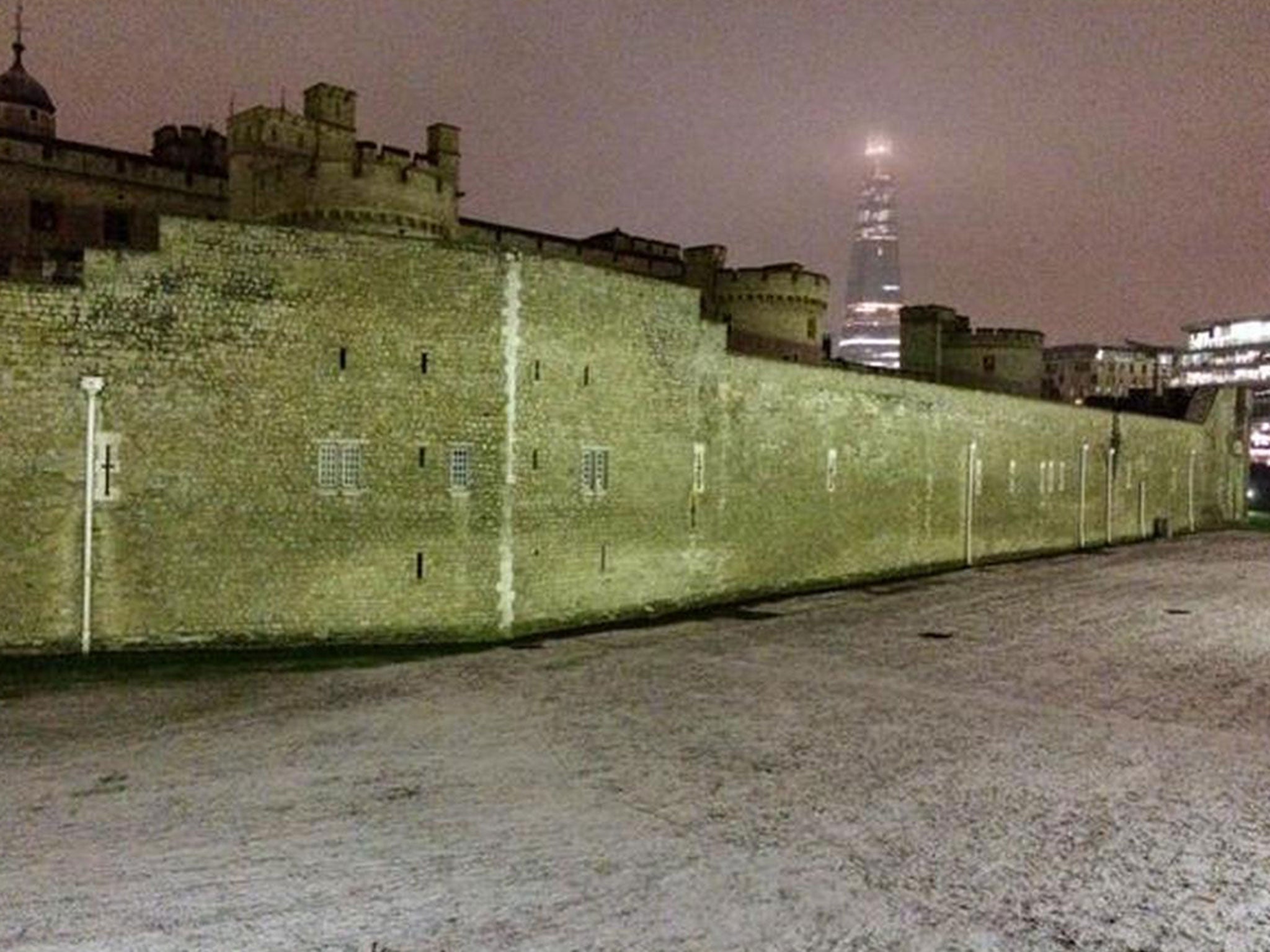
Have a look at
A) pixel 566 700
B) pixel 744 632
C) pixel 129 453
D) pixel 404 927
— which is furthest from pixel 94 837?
pixel 744 632

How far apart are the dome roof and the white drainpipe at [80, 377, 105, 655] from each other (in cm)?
3381

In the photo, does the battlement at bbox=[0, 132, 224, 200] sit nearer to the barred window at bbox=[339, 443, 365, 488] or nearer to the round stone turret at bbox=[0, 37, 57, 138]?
the round stone turret at bbox=[0, 37, 57, 138]

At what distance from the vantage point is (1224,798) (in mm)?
9914

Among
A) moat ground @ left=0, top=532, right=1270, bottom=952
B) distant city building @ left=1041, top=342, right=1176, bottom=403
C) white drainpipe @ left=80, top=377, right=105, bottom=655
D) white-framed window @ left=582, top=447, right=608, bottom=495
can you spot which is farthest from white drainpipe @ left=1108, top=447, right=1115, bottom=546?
distant city building @ left=1041, top=342, right=1176, bottom=403

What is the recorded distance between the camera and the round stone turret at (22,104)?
135ft

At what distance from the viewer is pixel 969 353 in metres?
48.0

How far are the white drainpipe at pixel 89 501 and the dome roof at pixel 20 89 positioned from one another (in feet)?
111

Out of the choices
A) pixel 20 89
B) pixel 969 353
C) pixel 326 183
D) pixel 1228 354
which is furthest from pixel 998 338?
pixel 1228 354

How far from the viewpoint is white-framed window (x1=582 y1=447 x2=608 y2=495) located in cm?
1939

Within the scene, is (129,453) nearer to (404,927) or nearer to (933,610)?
(404,927)

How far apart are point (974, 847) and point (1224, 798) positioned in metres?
3.13

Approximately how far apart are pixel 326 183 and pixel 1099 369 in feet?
392

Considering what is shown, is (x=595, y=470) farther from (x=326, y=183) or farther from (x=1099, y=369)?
(x=1099, y=369)

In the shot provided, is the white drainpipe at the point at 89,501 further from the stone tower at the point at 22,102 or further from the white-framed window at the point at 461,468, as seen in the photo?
the stone tower at the point at 22,102
